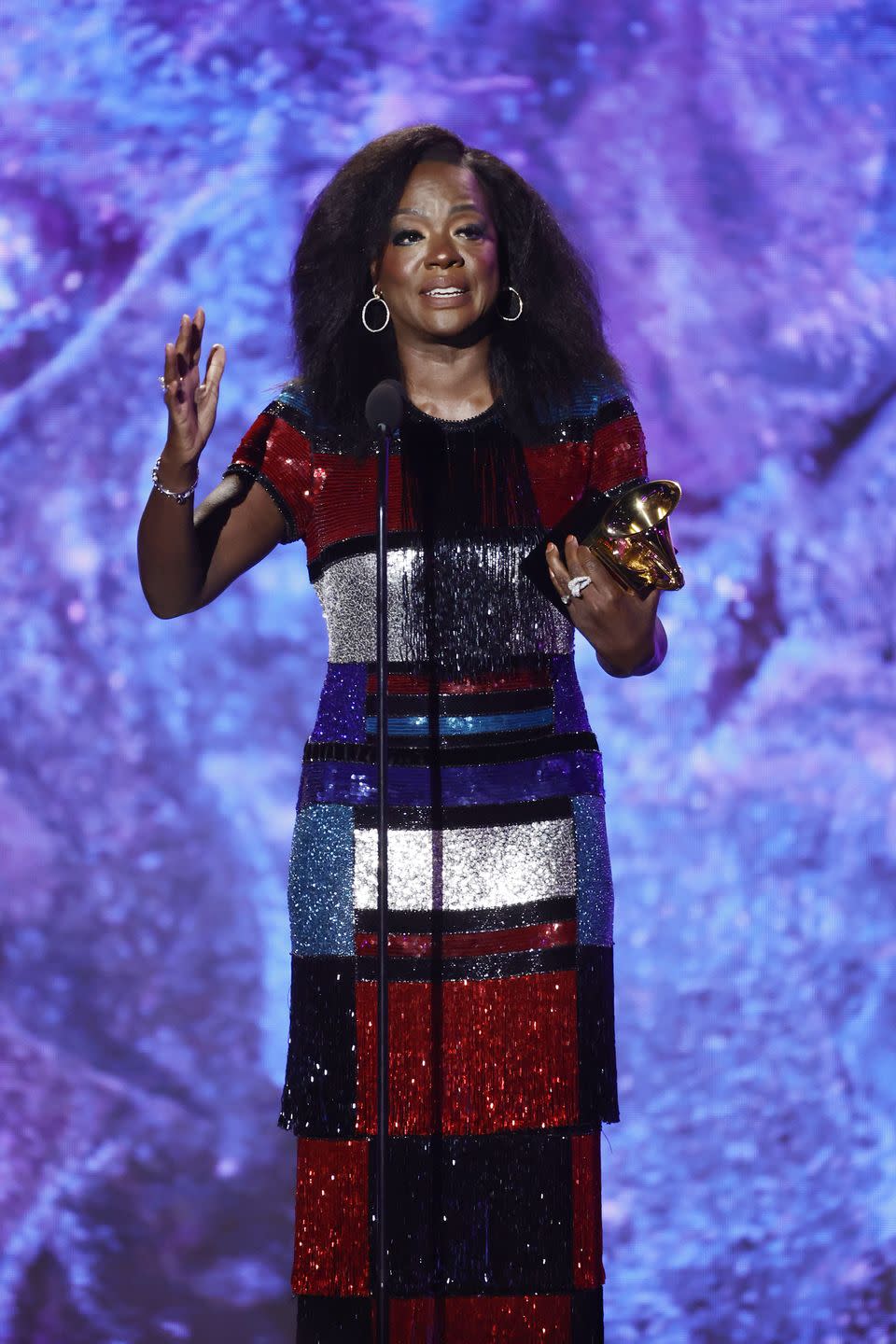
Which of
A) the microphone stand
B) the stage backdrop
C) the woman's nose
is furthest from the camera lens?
the stage backdrop

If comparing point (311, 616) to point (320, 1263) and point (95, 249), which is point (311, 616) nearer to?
point (95, 249)

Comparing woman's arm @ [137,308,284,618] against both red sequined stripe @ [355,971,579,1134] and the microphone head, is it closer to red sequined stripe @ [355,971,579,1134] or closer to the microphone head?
the microphone head

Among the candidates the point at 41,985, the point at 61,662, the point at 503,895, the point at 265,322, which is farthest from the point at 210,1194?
the point at 265,322

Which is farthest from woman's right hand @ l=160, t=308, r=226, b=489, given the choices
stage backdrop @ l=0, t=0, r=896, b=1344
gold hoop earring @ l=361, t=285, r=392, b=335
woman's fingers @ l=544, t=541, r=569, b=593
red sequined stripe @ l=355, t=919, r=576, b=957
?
stage backdrop @ l=0, t=0, r=896, b=1344

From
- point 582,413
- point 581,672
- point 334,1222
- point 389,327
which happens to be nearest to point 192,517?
point 389,327

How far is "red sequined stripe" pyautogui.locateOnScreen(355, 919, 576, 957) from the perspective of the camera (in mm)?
1884

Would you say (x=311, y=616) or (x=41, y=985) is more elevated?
(x=311, y=616)

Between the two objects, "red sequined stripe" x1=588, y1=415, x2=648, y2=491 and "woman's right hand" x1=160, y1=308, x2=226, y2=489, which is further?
"red sequined stripe" x1=588, y1=415, x2=648, y2=491

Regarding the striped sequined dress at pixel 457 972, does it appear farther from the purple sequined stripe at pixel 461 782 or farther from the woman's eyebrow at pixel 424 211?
the woman's eyebrow at pixel 424 211

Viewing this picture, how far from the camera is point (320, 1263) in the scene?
1869 millimetres

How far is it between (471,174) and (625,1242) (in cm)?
192

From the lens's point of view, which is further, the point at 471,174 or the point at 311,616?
the point at 311,616

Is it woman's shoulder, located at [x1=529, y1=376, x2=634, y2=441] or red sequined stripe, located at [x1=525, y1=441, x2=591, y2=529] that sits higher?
woman's shoulder, located at [x1=529, y1=376, x2=634, y2=441]

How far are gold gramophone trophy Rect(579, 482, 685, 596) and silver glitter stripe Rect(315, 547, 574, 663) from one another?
0.52 feet
